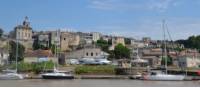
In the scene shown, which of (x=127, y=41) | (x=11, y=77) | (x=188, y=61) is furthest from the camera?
(x=127, y=41)

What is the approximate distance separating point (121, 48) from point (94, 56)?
316 inches

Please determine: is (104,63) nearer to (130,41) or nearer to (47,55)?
(47,55)

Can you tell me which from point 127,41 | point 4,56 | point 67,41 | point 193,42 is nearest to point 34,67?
point 4,56

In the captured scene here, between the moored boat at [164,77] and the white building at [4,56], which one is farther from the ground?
the white building at [4,56]

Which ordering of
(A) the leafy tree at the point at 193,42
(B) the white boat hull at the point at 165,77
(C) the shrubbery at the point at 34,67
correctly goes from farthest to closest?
(A) the leafy tree at the point at 193,42, (C) the shrubbery at the point at 34,67, (B) the white boat hull at the point at 165,77

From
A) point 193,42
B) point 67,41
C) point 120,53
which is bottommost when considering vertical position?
point 120,53

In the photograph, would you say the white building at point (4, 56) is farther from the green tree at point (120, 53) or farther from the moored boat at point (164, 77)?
the moored boat at point (164, 77)

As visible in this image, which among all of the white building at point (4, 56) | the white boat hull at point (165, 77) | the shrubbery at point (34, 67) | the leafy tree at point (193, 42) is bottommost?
the white boat hull at point (165, 77)

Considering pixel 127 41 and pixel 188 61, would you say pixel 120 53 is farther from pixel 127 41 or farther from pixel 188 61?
pixel 127 41

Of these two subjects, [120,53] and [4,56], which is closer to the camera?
[4,56]

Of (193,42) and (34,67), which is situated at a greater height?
(193,42)

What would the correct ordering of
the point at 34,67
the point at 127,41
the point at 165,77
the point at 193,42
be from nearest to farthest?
the point at 165,77 < the point at 34,67 < the point at 193,42 < the point at 127,41

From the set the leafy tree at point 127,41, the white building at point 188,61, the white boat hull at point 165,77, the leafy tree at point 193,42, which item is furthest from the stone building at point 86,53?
the leafy tree at point 127,41

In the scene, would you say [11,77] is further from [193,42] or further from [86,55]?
[193,42]
